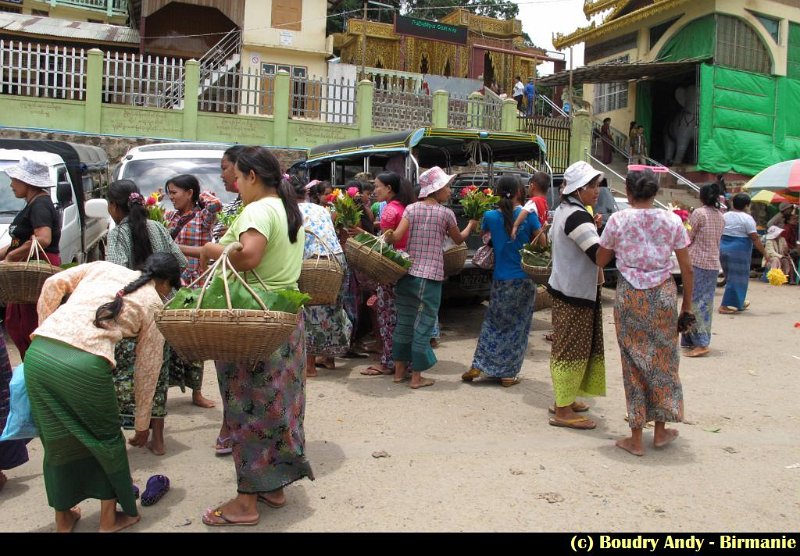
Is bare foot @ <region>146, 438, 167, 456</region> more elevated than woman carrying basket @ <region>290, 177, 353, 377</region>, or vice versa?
woman carrying basket @ <region>290, 177, 353, 377</region>

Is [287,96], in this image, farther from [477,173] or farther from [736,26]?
[736,26]

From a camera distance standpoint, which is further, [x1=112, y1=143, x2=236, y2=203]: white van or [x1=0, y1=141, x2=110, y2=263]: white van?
[x1=112, y1=143, x2=236, y2=203]: white van

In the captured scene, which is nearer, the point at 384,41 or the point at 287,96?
the point at 287,96

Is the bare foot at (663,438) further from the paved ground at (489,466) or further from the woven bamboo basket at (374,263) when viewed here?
the woven bamboo basket at (374,263)

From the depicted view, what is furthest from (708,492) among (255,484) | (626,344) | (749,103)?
(749,103)

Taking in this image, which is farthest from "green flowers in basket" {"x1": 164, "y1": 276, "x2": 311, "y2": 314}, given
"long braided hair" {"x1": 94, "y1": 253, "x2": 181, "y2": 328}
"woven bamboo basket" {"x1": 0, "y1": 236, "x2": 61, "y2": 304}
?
"woven bamboo basket" {"x1": 0, "y1": 236, "x2": 61, "y2": 304}

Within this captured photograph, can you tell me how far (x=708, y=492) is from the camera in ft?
13.3

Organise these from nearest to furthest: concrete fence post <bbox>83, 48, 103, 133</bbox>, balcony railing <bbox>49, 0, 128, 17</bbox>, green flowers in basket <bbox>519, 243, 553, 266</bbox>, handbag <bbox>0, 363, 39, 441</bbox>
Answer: handbag <bbox>0, 363, 39, 441</bbox>, green flowers in basket <bbox>519, 243, 553, 266</bbox>, concrete fence post <bbox>83, 48, 103, 133</bbox>, balcony railing <bbox>49, 0, 128, 17</bbox>

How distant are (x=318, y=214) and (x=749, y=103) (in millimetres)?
19930

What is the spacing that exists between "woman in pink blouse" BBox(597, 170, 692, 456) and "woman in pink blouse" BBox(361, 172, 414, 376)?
2.22m

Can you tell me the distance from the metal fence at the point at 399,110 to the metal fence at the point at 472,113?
0.65 meters

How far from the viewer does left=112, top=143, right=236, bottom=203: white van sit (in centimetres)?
853

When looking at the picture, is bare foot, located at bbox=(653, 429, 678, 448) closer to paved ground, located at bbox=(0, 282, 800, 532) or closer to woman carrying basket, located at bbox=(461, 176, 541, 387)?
paved ground, located at bbox=(0, 282, 800, 532)

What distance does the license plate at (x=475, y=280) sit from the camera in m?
8.58
